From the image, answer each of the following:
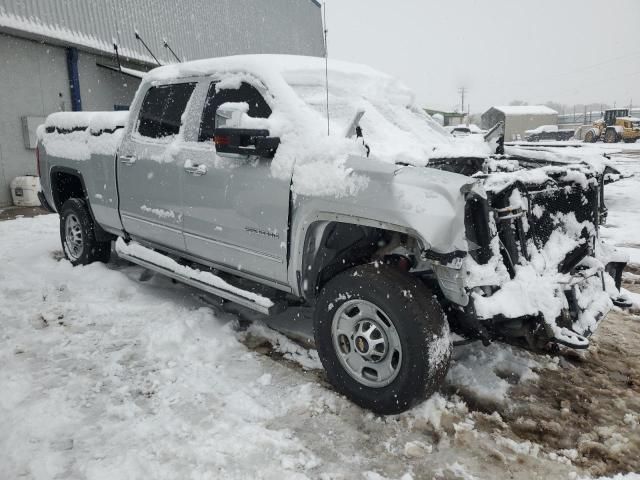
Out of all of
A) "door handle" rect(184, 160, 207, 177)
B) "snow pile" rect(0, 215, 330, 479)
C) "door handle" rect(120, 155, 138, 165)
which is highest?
"door handle" rect(120, 155, 138, 165)

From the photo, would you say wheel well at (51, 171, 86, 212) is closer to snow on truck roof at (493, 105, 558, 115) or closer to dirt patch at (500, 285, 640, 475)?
dirt patch at (500, 285, 640, 475)

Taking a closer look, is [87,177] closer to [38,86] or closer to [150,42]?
[38,86]

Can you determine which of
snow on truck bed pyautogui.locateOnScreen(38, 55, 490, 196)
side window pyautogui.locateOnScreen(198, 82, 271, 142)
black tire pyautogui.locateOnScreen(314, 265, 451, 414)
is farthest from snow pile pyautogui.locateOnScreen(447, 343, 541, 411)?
side window pyautogui.locateOnScreen(198, 82, 271, 142)

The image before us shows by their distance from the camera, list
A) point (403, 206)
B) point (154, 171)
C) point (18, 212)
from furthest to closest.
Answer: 1. point (18, 212)
2. point (154, 171)
3. point (403, 206)

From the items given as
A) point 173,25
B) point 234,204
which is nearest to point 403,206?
point 234,204

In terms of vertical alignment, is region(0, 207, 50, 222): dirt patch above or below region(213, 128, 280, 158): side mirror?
below

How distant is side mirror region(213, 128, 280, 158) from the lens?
2.93m

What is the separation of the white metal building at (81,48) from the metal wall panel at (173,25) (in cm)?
2

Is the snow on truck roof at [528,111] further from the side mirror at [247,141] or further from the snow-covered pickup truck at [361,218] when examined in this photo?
the side mirror at [247,141]

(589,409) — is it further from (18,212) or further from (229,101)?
(18,212)

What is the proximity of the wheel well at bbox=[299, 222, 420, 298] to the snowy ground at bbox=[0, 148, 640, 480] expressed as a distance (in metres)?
0.70

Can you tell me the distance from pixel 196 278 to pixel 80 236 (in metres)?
2.31

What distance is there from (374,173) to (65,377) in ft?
7.59

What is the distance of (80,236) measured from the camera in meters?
5.40
